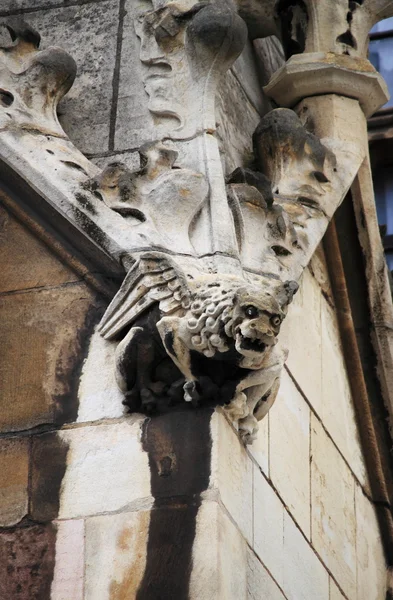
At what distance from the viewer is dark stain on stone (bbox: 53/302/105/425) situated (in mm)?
6352

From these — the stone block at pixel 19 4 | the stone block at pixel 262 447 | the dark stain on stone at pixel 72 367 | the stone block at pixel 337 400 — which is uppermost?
the stone block at pixel 19 4

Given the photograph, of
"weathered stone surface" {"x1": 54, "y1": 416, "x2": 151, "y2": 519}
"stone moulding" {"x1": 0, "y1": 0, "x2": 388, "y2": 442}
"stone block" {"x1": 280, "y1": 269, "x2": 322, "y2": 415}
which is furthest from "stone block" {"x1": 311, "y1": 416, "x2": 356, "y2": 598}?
"weathered stone surface" {"x1": 54, "y1": 416, "x2": 151, "y2": 519}

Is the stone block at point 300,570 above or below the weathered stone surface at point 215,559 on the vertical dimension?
above

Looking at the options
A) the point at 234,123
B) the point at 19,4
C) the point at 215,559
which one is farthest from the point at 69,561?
the point at 19,4

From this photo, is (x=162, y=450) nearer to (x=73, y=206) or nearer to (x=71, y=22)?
(x=73, y=206)

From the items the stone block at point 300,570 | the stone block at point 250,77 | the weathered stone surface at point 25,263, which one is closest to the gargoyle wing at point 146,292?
the weathered stone surface at point 25,263

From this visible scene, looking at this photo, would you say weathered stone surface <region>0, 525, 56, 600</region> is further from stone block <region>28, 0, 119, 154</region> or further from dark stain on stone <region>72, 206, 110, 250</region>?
stone block <region>28, 0, 119, 154</region>

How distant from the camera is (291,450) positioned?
696 centimetres

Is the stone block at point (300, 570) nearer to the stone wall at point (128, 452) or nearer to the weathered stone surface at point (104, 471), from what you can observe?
the stone wall at point (128, 452)

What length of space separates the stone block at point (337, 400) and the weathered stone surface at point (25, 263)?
1.25m

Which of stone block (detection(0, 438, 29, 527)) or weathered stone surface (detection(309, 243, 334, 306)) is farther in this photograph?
weathered stone surface (detection(309, 243, 334, 306))

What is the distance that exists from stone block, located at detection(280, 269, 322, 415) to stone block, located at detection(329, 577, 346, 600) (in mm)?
586

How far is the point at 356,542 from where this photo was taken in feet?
24.7

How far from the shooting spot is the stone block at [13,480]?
20.5 feet
